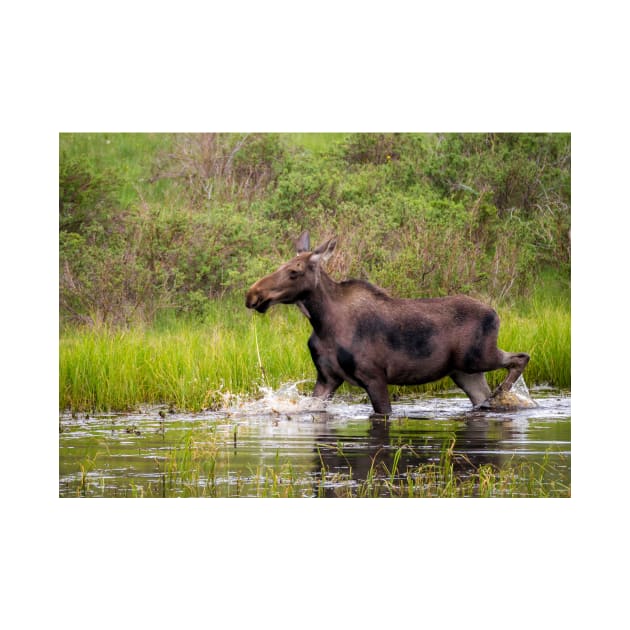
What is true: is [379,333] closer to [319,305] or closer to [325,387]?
[319,305]

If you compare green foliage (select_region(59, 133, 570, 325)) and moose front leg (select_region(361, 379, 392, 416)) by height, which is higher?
green foliage (select_region(59, 133, 570, 325))

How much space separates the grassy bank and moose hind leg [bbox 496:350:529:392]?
91 centimetres

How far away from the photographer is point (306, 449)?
34.2 ft

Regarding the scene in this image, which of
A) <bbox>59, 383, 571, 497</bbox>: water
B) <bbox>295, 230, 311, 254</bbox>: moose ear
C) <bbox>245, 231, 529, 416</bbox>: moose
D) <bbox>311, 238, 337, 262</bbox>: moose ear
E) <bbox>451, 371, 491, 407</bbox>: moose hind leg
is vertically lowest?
<bbox>59, 383, 571, 497</bbox>: water

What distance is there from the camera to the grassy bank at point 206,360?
41.7 feet

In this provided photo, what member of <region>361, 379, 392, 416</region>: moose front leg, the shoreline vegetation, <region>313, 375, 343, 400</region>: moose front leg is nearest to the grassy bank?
the shoreline vegetation

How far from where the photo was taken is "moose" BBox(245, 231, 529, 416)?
→ 39.2ft

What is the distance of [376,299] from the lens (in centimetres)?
1239

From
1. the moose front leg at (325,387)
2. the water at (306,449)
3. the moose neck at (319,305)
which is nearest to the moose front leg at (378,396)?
the water at (306,449)

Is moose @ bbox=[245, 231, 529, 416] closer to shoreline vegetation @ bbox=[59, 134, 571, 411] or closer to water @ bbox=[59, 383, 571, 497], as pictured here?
water @ bbox=[59, 383, 571, 497]

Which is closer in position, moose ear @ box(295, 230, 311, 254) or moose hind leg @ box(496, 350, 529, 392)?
moose ear @ box(295, 230, 311, 254)

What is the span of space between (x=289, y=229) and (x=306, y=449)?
7.45 meters

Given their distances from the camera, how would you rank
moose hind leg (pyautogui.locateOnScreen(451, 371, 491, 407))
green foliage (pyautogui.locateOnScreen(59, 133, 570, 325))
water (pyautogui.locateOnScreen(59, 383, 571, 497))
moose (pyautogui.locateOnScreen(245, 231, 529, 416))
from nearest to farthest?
water (pyautogui.locateOnScreen(59, 383, 571, 497))
moose (pyautogui.locateOnScreen(245, 231, 529, 416))
moose hind leg (pyautogui.locateOnScreen(451, 371, 491, 407))
green foliage (pyautogui.locateOnScreen(59, 133, 570, 325))

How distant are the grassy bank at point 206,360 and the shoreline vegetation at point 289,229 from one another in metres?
0.05
